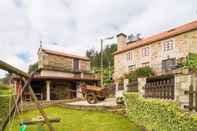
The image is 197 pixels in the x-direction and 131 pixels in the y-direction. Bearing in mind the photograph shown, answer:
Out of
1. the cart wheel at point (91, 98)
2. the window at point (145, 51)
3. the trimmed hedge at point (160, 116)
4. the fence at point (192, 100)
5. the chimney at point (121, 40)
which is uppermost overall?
the chimney at point (121, 40)

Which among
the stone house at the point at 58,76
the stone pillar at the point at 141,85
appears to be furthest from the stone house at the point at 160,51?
the stone pillar at the point at 141,85

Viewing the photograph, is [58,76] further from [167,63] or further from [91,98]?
[167,63]

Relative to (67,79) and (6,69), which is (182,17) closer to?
(67,79)

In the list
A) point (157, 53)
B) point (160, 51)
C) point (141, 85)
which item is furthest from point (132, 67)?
point (141, 85)

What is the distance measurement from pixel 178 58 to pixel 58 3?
17330 millimetres

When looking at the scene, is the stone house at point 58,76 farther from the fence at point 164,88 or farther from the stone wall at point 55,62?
the fence at point 164,88

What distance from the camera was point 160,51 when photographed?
86.5ft

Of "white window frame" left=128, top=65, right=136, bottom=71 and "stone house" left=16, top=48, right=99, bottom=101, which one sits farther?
"white window frame" left=128, top=65, right=136, bottom=71

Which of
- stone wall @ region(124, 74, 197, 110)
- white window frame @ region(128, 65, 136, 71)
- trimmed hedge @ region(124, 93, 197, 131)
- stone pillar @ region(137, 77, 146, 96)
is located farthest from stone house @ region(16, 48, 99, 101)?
stone wall @ region(124, 74, 197, 110)

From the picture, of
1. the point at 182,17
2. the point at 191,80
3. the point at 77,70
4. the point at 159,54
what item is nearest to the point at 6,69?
the point at 191,80

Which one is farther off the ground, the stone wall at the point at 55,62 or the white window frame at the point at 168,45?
the white window frame at the point at 168,45

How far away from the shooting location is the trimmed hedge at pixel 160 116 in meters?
4.93

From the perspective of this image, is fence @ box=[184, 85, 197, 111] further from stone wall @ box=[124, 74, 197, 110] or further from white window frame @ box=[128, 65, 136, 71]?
white window frame @ box=[128, 65, 136, 71]

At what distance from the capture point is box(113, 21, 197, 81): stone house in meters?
23.1
